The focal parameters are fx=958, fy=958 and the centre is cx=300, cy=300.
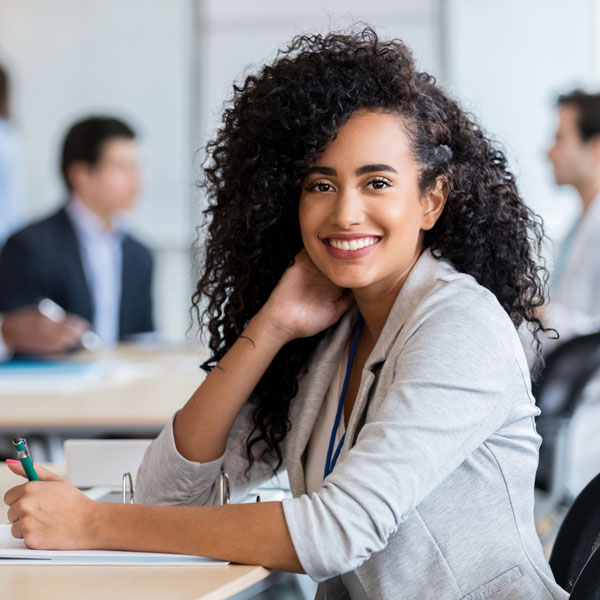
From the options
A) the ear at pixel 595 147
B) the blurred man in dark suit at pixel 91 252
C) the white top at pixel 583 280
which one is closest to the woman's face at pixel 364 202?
the white top at pixel 583 280

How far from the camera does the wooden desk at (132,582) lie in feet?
3.31

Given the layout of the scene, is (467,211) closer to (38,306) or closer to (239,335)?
(239,335)

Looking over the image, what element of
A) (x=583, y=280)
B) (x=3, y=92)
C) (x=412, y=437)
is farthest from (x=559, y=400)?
(x=3, y=92)

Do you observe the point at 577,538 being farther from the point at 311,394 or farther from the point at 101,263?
the point at 101,263

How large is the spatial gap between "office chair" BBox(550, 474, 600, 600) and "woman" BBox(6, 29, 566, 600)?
4 cm

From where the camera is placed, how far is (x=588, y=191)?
4.10 m

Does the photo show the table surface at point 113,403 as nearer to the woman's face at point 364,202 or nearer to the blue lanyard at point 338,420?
the blue lanyard at point 338,420

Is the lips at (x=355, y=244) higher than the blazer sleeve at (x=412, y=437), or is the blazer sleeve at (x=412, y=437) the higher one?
the lips at (x=355, y=244)

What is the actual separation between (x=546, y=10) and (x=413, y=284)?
4.71 meters

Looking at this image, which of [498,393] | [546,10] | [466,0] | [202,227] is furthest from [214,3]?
[498,393]

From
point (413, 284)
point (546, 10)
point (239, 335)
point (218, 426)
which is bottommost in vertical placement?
point (218, 426)

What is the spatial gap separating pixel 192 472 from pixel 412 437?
1.56 feet

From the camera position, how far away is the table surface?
2.41 m

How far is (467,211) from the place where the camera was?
1451mm
